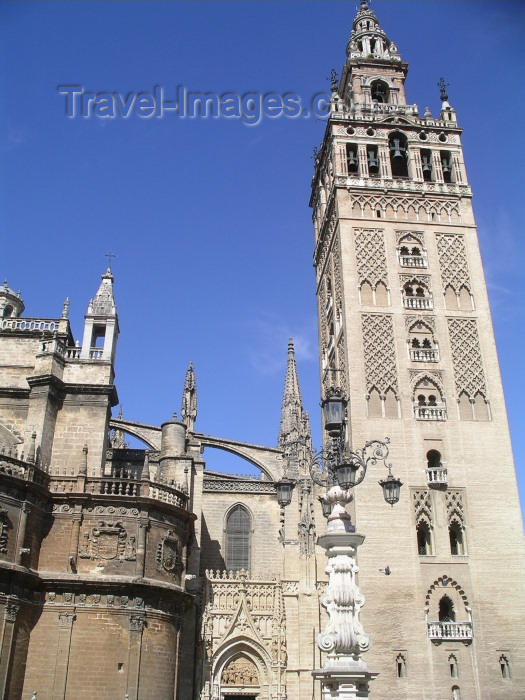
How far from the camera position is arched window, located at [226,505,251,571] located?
108 feet

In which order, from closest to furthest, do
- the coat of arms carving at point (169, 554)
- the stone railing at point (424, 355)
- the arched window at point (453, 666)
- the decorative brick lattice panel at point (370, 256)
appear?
the coat of arms carving at point (169, 554)
the arched window at point (453, 666)
the stone railing at point (424, 355)
the decorative brick lattice panel at point (370, 256)

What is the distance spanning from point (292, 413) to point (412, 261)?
13.2 metres

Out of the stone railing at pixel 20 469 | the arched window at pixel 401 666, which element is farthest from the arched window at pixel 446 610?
the stone railing at pixel 20 469

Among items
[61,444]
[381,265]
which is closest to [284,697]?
[61,444]

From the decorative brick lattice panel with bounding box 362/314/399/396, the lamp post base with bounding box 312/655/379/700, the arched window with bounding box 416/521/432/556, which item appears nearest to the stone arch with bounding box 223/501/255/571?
the arched window with bounding box 416/521/432/556

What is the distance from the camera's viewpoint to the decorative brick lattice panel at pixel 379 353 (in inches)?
1229

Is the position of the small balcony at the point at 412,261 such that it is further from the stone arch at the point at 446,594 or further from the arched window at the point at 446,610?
the arched window at the point at 446,610

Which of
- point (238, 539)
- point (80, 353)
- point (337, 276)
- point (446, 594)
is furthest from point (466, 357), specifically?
point (80, 353)

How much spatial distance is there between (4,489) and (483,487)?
18.8 meters

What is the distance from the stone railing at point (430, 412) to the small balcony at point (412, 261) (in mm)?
7544

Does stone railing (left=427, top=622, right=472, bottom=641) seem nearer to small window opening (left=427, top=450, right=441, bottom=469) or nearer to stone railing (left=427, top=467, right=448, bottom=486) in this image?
stone railing (left=427, top=467, right=448, bottom=486)

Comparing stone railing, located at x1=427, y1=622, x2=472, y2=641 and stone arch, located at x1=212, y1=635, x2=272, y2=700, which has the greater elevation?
stone railing, located at x1=427, y1=622, x2=472, y2=641

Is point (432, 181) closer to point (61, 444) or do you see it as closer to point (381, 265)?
point (381, 265)

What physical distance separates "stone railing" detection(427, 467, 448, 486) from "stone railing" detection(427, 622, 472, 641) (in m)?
5.38
